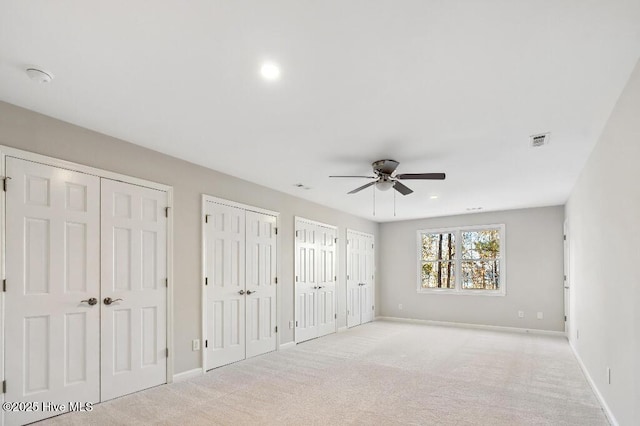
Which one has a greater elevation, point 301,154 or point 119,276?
point 301,154

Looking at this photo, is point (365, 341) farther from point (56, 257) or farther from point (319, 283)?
point (56, 257)

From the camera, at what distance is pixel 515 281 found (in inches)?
311

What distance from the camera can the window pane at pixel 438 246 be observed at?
8812 millimetres

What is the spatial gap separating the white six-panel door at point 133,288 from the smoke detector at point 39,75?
1.27m

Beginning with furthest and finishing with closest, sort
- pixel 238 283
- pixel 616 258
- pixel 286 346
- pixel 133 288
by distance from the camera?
pixel 286 346 < pixel 238 283 < pixel 133 288 < pixel 616 258

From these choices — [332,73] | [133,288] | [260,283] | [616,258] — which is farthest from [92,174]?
[616,258]

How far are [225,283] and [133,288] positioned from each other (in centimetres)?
135

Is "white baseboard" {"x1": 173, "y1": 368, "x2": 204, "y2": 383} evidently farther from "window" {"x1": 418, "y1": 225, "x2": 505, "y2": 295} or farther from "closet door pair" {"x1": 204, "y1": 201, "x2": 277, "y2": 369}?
"window" {"x1": 418, "y1": 225, "x2": 505, "y2": 295}

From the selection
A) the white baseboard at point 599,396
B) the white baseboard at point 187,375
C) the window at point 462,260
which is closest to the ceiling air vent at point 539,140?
the white baseboard at point 599,396

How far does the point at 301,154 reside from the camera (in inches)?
167

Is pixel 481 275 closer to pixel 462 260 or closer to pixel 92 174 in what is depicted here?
pixel 462 260

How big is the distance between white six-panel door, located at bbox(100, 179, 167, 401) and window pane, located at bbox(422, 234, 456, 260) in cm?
655

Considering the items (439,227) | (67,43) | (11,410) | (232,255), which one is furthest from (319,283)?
(67,43)

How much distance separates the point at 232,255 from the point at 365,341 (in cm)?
296
